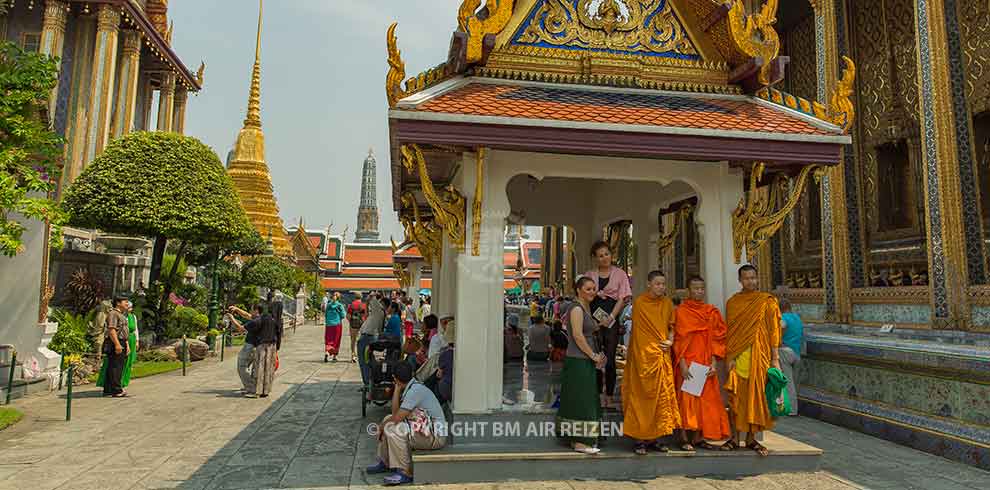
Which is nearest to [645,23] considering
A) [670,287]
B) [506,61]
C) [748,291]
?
[506,61]

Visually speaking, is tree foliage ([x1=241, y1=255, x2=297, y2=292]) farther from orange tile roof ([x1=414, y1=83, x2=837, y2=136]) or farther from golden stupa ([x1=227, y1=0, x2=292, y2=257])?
orange tile roof ([x1=414, y1=83, x2=837, y2=136])

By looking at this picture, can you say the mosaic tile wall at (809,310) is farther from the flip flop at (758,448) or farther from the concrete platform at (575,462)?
the flip flop at (758,448)

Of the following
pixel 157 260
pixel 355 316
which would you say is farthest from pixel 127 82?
pixel 355 316

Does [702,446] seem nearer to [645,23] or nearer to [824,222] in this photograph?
[645,23]

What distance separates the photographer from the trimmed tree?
14203mm

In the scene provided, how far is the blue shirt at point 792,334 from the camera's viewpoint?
27.1ft

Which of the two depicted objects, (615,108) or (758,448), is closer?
(758,448)

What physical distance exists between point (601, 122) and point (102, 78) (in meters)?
23.7

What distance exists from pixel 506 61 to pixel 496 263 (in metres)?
2.18

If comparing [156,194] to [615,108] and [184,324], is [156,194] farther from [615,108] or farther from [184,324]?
[615,108]

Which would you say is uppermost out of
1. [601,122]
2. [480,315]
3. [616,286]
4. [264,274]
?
[601,122]

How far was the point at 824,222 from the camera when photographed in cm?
1005

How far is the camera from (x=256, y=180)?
A: 3450 cm

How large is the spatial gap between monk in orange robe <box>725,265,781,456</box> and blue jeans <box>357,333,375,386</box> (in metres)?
5.03
